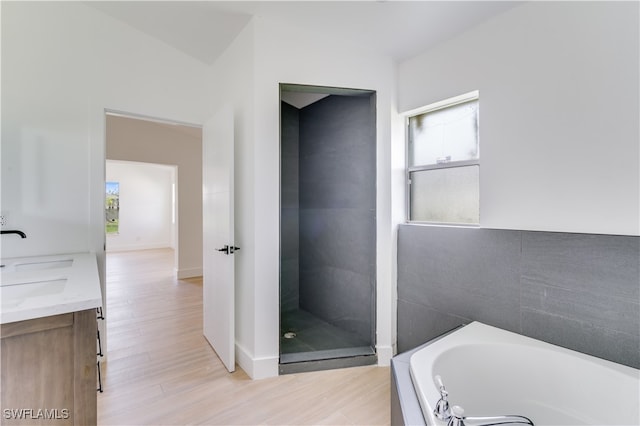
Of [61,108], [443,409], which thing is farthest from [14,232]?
[443,409]

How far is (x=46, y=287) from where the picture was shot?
142cm

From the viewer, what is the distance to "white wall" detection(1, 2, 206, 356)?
2135 millimetres

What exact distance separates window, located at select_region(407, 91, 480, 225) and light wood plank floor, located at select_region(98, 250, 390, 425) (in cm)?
138

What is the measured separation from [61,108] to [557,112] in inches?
135

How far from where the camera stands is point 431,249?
233 cm

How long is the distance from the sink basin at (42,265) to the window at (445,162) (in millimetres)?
2614

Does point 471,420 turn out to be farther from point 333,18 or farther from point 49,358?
point 333,18

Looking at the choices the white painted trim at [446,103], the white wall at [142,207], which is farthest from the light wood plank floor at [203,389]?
the white wall at [142,207]

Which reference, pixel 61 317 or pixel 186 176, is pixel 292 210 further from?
pixel 186 176

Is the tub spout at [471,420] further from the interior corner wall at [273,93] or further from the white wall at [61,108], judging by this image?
the white wall at [61,108]

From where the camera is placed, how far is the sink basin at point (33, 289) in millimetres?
1256

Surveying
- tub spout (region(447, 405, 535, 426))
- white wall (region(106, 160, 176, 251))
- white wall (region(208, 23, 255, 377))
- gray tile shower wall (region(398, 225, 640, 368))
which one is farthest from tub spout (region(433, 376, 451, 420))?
white wall (region(106, 160, 176, 251))

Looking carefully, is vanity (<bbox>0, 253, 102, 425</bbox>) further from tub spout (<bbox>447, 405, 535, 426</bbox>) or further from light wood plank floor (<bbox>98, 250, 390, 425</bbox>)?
tub spout (<bbox>447, 405, 535, 426</bbox>)

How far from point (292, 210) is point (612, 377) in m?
2.88
